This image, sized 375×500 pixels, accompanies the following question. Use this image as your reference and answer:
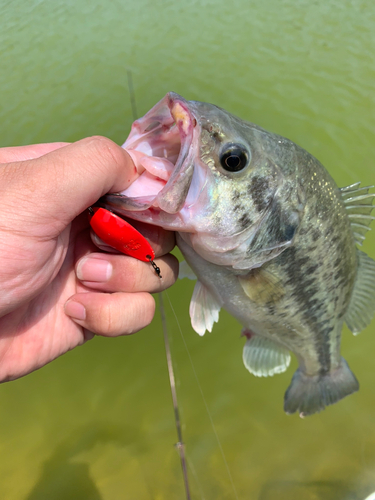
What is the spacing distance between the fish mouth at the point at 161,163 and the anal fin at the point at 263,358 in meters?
1.24

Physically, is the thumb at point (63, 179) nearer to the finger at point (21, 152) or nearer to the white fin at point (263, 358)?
the finger at point (21, 152)

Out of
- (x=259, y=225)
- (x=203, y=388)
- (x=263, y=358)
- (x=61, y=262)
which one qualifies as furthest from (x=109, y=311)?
(x=203, y=388)

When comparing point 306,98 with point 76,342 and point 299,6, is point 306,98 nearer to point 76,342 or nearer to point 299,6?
point 299,6

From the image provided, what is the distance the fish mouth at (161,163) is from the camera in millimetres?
1151

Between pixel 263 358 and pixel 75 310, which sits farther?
pixel 263 358

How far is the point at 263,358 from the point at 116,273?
116 centimetres

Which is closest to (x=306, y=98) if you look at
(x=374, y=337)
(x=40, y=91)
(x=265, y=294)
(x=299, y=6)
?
(x=299, y=6)

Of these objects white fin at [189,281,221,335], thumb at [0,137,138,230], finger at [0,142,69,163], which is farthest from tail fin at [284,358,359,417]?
finger at [0,142,69,163]

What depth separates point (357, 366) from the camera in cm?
272

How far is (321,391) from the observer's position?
204cm

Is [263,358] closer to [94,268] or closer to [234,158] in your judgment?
[94,268]

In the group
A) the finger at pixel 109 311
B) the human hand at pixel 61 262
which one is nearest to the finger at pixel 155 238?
the human hand at pixel 61 262

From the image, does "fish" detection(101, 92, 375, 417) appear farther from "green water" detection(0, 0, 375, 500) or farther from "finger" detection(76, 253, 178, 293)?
"green water" detection(0, 0, 375, 500)

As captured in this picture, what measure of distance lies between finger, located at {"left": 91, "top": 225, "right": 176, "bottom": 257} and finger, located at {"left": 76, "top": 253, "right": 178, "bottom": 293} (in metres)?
0.06
